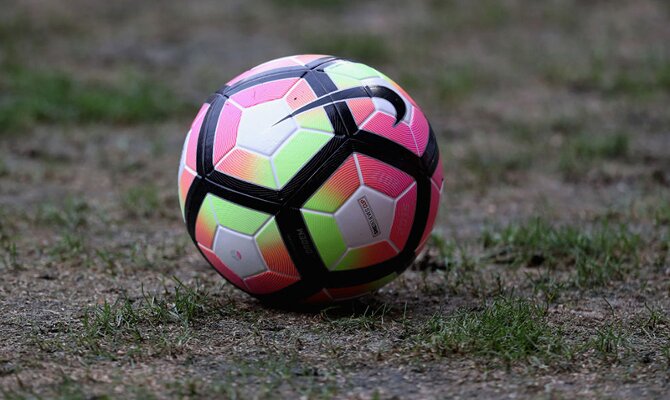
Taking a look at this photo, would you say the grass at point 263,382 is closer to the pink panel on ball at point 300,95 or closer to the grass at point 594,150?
the pink panel on ball at point 300,95

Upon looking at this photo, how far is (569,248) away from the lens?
17.0 ft

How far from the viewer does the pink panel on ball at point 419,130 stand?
13.4 ft

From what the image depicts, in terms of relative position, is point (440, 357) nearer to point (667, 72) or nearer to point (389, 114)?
point (389, 114)

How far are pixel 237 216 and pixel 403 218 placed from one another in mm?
677

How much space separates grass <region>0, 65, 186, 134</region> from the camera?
25.4 feet

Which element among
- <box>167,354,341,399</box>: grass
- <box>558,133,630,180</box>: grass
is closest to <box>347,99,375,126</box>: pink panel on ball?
<box>167,354,341,399</box>: grass

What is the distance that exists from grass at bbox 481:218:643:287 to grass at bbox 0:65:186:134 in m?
3.58

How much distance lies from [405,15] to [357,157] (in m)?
7.33

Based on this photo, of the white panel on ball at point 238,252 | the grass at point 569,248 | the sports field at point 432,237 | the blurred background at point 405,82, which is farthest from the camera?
the blurred background at point 405,82

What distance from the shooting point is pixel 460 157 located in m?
7.21

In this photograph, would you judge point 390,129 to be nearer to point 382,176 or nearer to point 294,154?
point 382,176

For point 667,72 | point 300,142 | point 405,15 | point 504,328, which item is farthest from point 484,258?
point 405,15

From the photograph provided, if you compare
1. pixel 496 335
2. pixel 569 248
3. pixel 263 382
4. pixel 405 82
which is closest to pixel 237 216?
pixel 263 382

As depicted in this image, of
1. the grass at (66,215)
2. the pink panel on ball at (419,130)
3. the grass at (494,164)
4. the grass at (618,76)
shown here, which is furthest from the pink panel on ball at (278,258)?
the grass at (618,76)
